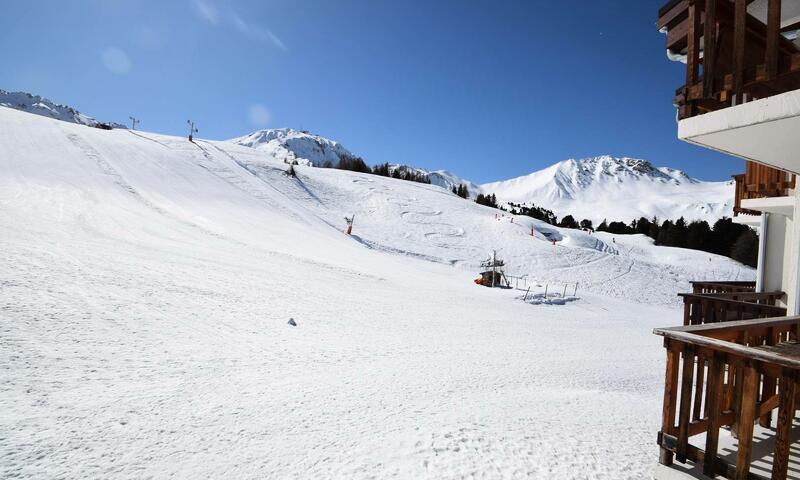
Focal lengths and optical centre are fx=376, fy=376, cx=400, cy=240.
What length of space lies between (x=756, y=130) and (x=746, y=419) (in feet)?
7.43

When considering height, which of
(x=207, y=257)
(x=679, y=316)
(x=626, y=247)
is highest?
(x=626, y=247)

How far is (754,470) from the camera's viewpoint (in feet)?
10.8

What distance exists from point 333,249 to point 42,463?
618 inches

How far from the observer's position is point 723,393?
333cm

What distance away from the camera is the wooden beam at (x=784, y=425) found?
2.67 m

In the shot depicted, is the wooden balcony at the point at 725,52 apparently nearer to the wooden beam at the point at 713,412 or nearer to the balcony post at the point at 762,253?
the wooden beam at the point at 713,412

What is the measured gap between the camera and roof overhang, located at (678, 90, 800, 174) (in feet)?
9.11

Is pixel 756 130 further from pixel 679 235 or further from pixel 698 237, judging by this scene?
pixel 698 237

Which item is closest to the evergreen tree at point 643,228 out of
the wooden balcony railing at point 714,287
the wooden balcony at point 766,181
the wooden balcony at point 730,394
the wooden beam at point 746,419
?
the wooden balcony railing at point 714,287

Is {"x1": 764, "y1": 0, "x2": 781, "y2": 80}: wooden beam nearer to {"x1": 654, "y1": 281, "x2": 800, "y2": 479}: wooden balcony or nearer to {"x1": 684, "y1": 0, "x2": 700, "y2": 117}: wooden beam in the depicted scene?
{"x1": 684, "y1": 0, "x2": 700, "y2": 117}: wooden beam

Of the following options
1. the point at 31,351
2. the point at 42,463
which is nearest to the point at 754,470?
the point at 42,463

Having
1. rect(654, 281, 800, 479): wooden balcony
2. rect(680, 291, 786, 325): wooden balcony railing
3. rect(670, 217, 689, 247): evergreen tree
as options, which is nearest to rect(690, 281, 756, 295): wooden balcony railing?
rect(680, 291, 786, 325): wooden balcony railing

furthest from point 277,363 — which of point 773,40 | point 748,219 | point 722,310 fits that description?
point 748,219

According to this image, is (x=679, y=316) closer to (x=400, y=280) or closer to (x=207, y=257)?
(x=400, y=280)
